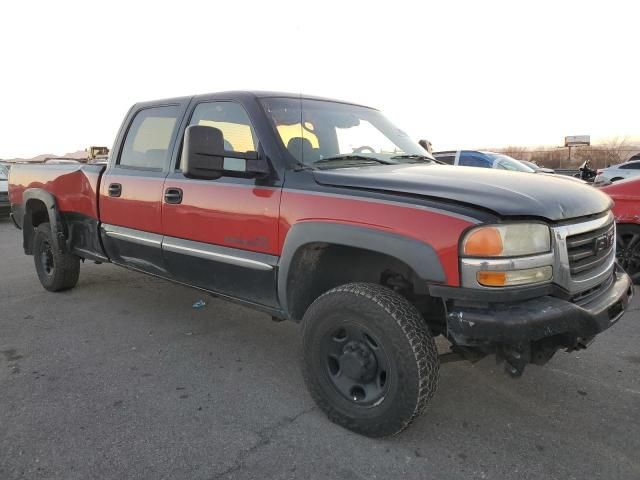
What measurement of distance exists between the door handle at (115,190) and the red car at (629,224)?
5.12m

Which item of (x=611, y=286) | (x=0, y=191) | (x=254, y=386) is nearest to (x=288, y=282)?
(x=254, y=386)

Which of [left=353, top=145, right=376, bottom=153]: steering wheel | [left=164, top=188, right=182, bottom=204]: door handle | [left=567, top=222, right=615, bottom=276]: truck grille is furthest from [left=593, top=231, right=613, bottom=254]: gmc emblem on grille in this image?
[left=164, top=188, right=182, bottom=204]: door handle

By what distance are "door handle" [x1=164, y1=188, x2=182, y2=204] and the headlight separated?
2.18 m

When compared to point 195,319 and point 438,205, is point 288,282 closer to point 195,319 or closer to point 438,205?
point 438,205

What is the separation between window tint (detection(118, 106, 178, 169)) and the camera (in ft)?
13.3

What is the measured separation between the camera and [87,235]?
4844 millimetres

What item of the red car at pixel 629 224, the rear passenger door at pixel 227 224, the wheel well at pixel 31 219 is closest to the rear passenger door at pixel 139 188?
the rear passenger door at pixel 227 224

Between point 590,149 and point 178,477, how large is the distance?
45.6 meters

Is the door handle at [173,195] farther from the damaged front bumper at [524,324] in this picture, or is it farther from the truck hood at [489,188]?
the damaged front bumper at [524,324]

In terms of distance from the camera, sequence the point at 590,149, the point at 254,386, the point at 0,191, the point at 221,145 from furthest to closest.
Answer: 1. the point at 590,149
2. the point at 0,191
3. the point at 254,386
4. the point at 221,145

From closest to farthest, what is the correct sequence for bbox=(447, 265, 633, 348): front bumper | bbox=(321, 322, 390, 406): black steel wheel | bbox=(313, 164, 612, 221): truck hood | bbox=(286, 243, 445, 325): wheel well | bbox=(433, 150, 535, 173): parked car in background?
bbox=(447, 265, 633, 348): front bumper, bbox=(313, 164, 612, 221): truck hood, bbox=(321, 322, 390, 406): black steel wheel, bbox=(286, 243, 445, 325): wheel well, bbox=(433, 150, 535, 173): parked car in background

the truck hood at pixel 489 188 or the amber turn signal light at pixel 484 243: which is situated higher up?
the truck hood at pixel 489 188

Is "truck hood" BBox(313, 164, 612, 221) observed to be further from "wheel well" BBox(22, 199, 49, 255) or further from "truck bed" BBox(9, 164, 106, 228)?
"wheel well" BBox(22, 199, 49, 255)

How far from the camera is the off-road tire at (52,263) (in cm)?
537
